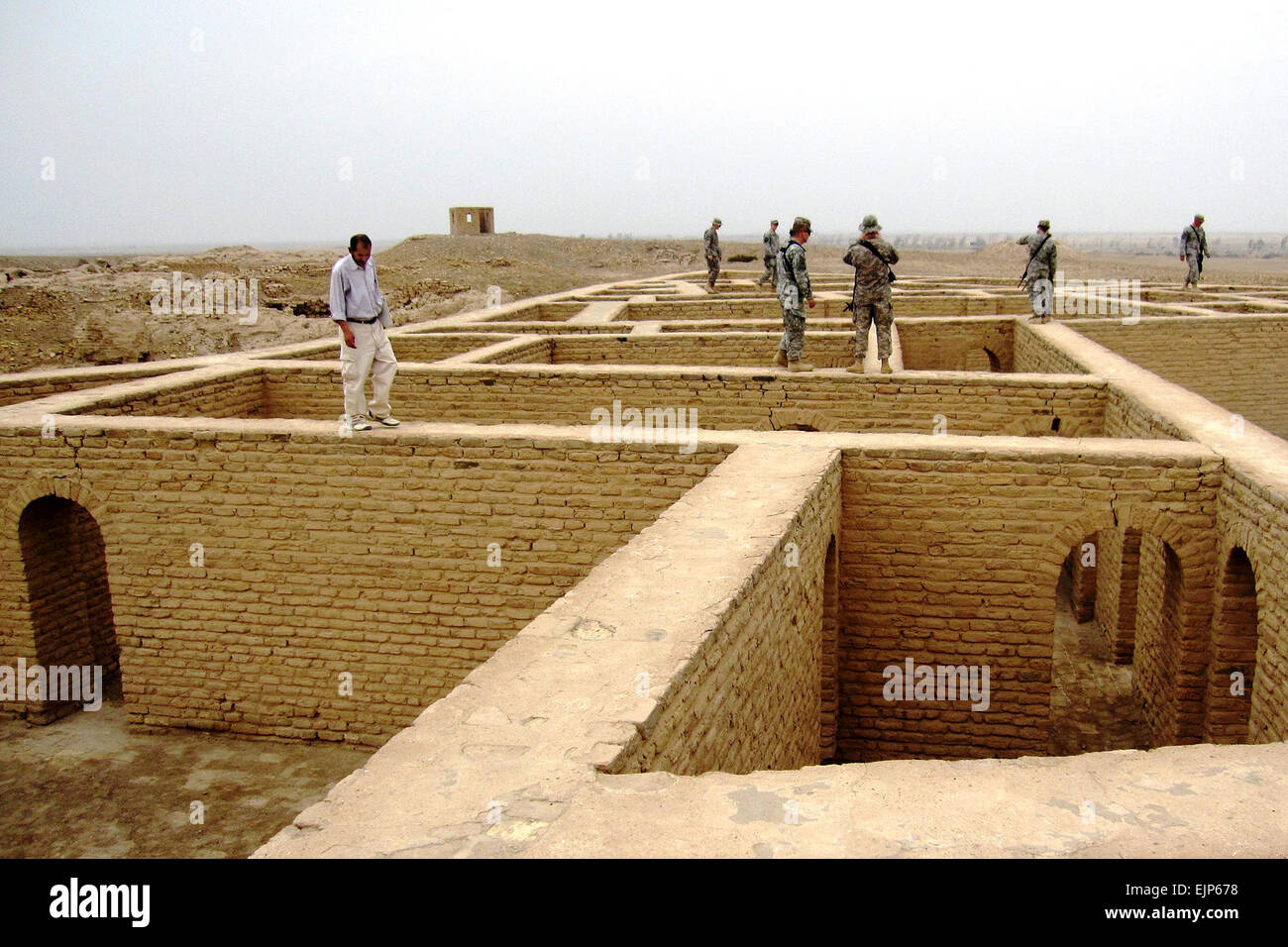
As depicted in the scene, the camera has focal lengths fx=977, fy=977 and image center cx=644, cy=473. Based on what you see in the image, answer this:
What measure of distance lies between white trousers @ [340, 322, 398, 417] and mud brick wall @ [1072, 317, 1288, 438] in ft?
29.8

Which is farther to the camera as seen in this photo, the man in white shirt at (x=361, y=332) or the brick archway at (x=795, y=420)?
the brick archway at (x=795, y=420)

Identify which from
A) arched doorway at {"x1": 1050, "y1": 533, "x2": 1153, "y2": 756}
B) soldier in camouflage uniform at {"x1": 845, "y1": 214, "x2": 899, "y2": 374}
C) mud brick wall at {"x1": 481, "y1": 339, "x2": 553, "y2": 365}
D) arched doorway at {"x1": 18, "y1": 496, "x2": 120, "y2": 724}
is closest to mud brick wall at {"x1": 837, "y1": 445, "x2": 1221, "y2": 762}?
arched doorway at {"x1": 1050, "y1": 533, "x2": 1153, "y2": 756}

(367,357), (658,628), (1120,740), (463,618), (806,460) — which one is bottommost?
(1120,740)

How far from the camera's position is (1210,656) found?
5766mm

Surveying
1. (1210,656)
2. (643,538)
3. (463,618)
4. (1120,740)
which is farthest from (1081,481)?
(463,618)

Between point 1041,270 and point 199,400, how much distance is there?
10.1 meters

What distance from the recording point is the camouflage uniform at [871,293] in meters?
8.85

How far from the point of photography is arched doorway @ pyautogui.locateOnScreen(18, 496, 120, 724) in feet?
24.3

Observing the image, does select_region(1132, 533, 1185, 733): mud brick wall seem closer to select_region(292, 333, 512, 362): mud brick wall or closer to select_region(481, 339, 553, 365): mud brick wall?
select_region(481, 339, 553, 365): mud brick wall

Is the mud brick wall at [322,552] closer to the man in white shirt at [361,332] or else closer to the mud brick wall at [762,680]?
the man in white shirt at [361,332]

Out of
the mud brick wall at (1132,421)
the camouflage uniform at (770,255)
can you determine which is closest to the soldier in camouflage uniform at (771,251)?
the camouflage uniform at (770,255)

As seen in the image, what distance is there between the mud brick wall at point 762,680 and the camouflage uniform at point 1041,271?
7.73 metres

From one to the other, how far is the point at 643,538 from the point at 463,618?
2.40 meters
